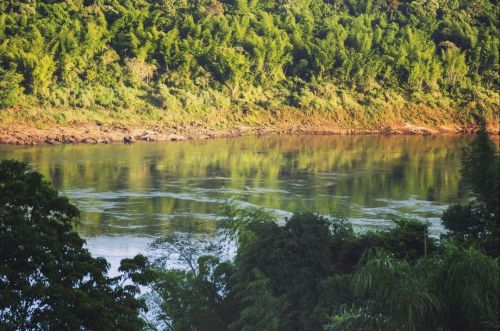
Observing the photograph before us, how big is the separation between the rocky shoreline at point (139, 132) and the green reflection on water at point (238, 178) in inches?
77.7

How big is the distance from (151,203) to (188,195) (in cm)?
226

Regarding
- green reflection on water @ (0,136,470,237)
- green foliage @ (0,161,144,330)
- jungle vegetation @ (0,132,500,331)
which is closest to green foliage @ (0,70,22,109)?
green reflection on water @ (0,136,470,237)

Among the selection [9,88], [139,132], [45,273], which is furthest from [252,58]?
[45,273]

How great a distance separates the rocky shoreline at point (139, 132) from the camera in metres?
49.2

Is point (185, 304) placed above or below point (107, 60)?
below

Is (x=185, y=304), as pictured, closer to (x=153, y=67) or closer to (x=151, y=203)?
(x=151, y=203)

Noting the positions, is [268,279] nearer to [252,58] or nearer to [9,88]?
[9,88]

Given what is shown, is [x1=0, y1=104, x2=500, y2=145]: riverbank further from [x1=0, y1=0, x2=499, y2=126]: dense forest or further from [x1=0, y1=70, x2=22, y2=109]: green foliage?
[x1=0, y1=70, x2=22, y2=109]: green foliage

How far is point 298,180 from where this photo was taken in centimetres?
3722

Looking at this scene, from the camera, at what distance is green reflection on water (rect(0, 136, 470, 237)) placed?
29.0m

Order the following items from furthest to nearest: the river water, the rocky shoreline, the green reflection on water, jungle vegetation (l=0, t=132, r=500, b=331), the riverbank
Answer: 1. the riverbank
2. the rocky shoreline
3. the green reflection on water
4. the river water
5. jungle vegetation (l=0, t=132, r=500, b=331)

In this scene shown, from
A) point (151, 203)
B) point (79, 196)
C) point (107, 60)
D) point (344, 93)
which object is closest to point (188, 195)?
point (151, 203)

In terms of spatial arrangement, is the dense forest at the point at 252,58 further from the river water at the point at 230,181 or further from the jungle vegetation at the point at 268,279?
the jungle vegetation at the point at 268,279

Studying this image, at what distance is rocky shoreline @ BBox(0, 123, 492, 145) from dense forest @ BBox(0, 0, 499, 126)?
1.57 meters
